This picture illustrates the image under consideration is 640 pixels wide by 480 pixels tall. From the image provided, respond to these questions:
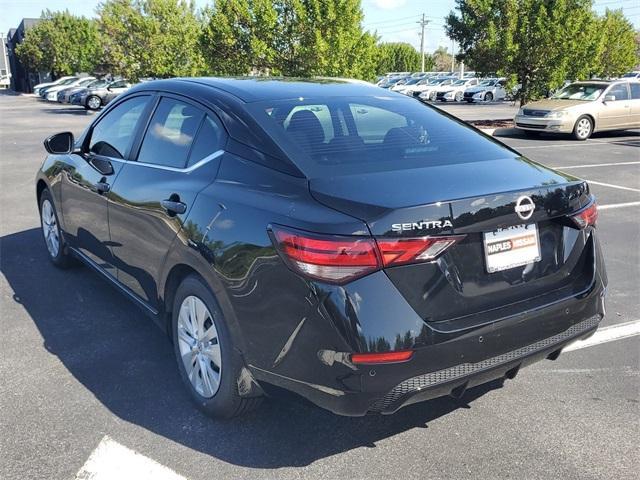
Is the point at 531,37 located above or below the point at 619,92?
above

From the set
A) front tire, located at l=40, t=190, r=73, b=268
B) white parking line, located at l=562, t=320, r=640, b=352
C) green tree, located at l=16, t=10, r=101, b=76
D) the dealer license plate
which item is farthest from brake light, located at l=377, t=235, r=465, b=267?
green tree, located at l=16, t=10, r=101, b=76

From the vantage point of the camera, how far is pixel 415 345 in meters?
2.38

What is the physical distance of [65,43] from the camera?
49438mm

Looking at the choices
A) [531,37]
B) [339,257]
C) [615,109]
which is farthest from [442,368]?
[531,37]

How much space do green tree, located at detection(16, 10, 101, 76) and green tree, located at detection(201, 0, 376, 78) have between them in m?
34.0

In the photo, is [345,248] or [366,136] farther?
[366,136]

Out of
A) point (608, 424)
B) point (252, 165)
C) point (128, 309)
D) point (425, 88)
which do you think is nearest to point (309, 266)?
point (252, 165)

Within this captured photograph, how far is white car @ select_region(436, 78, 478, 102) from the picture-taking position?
38062mm

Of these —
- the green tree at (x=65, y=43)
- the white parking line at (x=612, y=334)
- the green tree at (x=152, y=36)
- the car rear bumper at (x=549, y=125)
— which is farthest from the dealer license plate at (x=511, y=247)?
the green tree at (x=65, y=43)

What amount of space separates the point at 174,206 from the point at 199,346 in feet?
2.38

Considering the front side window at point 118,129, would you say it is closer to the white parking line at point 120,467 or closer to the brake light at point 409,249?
the white parking line at point 120,467

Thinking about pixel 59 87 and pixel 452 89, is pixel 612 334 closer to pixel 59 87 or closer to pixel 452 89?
pixel 452 89

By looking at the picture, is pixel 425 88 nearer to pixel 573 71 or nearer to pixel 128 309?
pixel 573 71

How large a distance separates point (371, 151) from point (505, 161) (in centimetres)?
67
